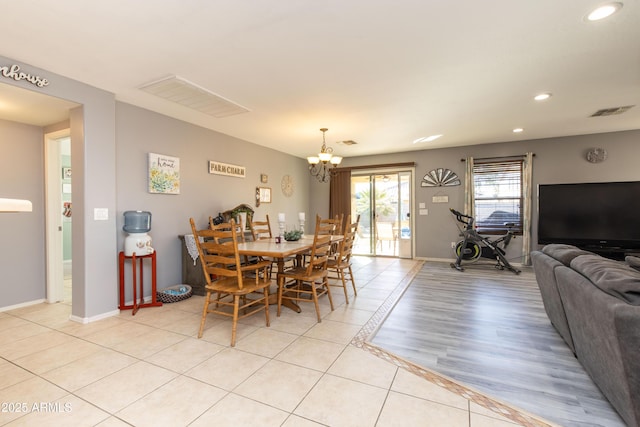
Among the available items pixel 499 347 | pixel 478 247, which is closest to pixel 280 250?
pixel 499 347

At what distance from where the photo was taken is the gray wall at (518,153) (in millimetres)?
5129

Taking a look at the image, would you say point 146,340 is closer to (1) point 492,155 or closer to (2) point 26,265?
(2) point 26,265

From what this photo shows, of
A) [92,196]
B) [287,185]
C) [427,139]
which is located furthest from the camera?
[287,185]

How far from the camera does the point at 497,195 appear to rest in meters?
5.93

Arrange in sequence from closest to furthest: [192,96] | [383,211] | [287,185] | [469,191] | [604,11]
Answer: [604,11]
[192,96]
[469,191]
[287,185]
[383,211]

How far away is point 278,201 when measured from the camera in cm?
637

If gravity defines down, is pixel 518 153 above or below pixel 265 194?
above

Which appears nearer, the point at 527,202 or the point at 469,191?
the point at 527,202

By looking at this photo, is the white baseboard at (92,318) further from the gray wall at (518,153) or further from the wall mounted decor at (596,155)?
the wall mounted decor at (596,155)

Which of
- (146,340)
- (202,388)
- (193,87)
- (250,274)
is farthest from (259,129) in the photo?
(202,388)

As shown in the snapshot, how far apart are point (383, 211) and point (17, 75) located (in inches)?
243

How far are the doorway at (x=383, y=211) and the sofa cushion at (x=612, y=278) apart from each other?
479 centimetres

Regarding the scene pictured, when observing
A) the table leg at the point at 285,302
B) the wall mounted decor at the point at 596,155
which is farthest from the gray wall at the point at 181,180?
the wall mounted decor at the point at 596,155

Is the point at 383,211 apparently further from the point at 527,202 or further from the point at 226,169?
the point at 226,169
